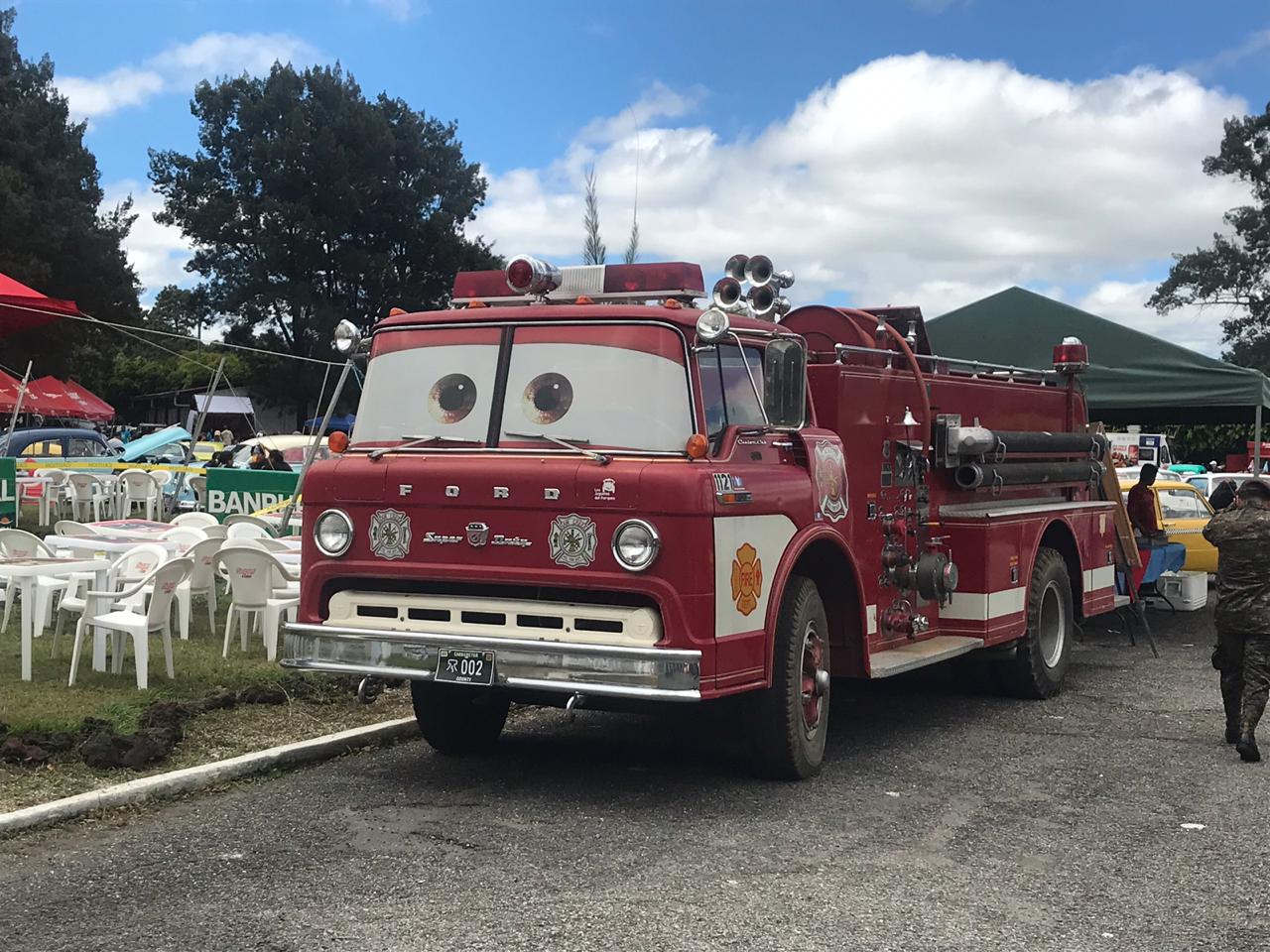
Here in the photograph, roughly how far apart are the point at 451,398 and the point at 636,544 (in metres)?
1.41

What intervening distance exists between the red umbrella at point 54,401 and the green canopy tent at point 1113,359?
27017 mm

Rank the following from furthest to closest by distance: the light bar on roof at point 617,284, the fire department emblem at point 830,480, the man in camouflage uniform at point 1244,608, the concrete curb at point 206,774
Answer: the man in camouflage uniform at point 1244,608 < the fire department emblem at point 830,480 < the light bar on roof at point 617,284 < the concrete curb at point 206,774

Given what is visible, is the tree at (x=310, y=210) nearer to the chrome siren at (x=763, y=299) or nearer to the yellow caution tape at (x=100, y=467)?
the yellow caution tape at (x=100, y=467)

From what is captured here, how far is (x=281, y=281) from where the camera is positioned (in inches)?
2050

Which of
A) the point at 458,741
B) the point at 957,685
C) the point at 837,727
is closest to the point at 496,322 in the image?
the point at 458,741

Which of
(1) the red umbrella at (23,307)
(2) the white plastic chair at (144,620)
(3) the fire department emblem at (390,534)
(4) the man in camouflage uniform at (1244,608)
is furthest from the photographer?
(1) the red umbrella at (23,307)

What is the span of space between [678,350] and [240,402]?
153ft

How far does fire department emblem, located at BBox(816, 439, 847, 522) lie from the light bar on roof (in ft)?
3.70

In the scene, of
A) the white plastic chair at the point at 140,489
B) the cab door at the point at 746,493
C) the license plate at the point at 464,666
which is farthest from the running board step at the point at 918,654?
the white plastic chair at the point at 140,489

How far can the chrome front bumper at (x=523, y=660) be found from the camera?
6277mm

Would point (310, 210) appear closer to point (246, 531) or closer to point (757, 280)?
point (246, 531)

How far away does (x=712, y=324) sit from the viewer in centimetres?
670

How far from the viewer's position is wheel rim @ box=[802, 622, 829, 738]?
7383 millimetres

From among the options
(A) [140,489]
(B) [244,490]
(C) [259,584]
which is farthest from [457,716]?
(A) [140,489]
